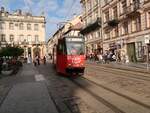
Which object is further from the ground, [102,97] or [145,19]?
[145,19]

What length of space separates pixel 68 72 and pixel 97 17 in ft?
113

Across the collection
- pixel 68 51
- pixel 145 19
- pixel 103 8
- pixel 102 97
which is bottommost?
pixel 102 97

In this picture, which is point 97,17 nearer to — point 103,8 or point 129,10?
point 103,8

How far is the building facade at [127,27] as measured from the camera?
38.5 meters

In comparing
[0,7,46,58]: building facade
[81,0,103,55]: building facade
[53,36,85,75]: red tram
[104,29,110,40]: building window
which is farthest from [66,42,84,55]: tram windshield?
[0,7,46,58]: building facade

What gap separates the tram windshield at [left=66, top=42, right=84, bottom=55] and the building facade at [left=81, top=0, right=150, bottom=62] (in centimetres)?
1240

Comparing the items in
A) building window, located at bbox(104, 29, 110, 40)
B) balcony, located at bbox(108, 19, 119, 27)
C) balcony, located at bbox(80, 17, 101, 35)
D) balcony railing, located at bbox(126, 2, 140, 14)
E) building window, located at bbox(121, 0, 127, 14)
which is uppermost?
building window, located at bbox(121, 0, 127, 14)

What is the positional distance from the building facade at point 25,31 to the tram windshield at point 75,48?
70800 mm

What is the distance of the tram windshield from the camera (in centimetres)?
2456

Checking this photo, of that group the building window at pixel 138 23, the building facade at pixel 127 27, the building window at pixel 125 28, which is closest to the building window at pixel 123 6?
the building facade at pixel 127 27

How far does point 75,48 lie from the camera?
2478cm

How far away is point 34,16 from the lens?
9844 centimetres

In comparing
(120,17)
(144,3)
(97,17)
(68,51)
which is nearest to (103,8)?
(97,17)

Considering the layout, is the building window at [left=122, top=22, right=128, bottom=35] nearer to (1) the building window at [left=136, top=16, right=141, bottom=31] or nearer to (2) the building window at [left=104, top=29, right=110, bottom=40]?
(1) the building window at [left=136, top=16, right=141, bottom=31]
